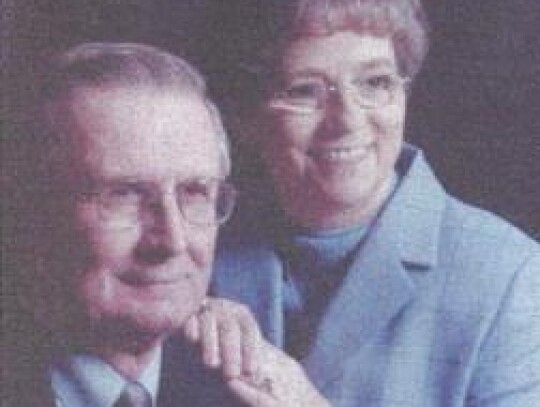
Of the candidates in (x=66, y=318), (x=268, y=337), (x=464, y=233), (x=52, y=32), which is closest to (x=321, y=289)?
(x=268, y=337)

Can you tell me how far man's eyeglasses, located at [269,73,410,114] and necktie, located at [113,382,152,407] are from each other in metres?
0.38

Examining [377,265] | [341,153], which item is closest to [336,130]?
[341,153]

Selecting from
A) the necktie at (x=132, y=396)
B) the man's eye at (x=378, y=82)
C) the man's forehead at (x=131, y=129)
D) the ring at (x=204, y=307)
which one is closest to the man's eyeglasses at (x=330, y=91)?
the man's eye at (x=378, y=82)

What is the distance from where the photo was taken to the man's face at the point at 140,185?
1.35m

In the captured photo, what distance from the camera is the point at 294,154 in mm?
1390

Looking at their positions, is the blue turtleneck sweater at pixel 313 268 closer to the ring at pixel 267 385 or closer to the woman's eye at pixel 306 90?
the ring at pixel 267 385

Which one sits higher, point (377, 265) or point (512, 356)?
point (377, 265)

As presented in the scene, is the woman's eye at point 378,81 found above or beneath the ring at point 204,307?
above

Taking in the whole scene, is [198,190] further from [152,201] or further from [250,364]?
[250,364]

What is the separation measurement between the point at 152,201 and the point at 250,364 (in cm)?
23

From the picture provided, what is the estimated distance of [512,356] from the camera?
4.59 feet

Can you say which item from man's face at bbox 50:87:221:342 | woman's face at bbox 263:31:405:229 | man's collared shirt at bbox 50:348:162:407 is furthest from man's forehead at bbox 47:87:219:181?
man's collared shirt at bbox 50:348:162:407

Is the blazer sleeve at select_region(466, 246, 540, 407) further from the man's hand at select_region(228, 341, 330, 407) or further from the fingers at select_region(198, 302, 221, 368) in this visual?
the fingers at select_region(198, 302, 221, 368)

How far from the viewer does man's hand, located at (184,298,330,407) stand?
4.58 feet
